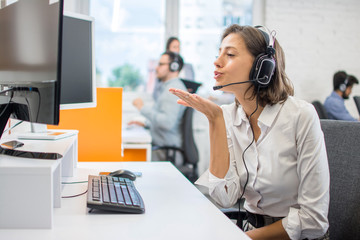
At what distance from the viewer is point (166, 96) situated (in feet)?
9.56

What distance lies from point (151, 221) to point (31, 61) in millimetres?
491

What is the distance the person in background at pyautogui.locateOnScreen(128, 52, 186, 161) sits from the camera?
2.85 meters

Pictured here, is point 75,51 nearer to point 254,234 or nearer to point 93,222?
point 93,222

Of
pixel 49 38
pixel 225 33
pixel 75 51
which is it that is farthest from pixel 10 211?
pixel 225 33

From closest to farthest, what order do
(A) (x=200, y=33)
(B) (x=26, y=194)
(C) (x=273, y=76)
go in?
1. (B) (x=26, y=194)
2. (C) (x=273, y=76)
3. (A) (x=200, y=33)

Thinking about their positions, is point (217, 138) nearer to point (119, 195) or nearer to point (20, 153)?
point (119, 195)

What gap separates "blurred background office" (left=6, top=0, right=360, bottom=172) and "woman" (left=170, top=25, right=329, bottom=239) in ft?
8.56

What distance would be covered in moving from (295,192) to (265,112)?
0.27 metres

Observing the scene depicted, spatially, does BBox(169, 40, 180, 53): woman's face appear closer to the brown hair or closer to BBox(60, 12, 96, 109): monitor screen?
BBox(60, 12, 96, 109): monitor screen

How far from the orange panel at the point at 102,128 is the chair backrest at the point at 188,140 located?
3.28ft

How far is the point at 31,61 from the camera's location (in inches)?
36.3

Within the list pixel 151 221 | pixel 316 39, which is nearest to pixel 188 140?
pixel 151 221

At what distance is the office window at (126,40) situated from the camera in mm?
3883

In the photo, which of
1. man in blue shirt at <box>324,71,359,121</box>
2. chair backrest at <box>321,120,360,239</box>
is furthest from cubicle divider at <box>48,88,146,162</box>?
man in blue shirt at <box>324,71,359,121</box>
